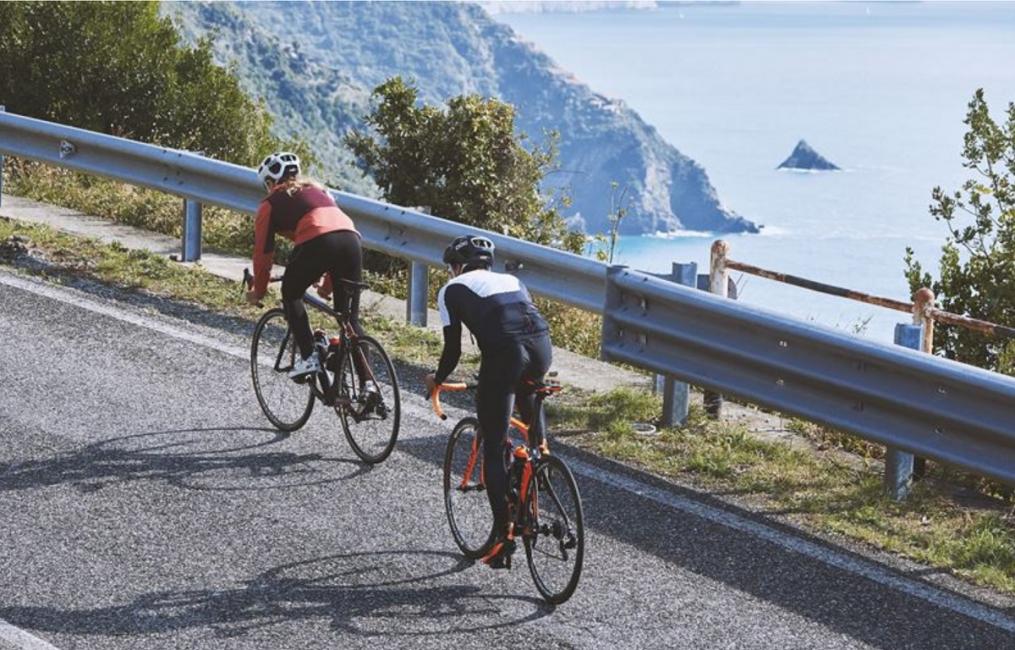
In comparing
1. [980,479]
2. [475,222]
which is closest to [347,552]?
[980,479]

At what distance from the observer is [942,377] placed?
7168 mm

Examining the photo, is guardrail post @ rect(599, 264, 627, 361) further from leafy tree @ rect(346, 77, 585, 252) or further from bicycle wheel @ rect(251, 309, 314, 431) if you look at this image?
leafy tree @ rect(346, 77, 585, 252)

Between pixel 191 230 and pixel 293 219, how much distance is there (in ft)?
15.2

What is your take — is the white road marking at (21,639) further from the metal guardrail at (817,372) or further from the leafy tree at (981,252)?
the leafy tree at (981,252)

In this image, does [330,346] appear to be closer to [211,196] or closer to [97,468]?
[97,468]

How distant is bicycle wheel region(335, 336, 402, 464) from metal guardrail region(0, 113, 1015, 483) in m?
1.49

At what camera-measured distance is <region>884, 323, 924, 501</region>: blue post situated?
25.4 ft

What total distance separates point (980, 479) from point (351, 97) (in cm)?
13494

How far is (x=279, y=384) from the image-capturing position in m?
9.13

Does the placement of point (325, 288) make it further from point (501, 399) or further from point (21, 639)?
point (21, 639)

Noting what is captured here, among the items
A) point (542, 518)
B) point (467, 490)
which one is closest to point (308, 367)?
point (467, 490)

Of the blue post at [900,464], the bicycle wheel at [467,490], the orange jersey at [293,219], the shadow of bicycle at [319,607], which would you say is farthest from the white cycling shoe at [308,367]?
the blue post at [900,464]

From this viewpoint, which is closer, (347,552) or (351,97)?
(347,552)

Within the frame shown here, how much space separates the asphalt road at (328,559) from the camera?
608cm
